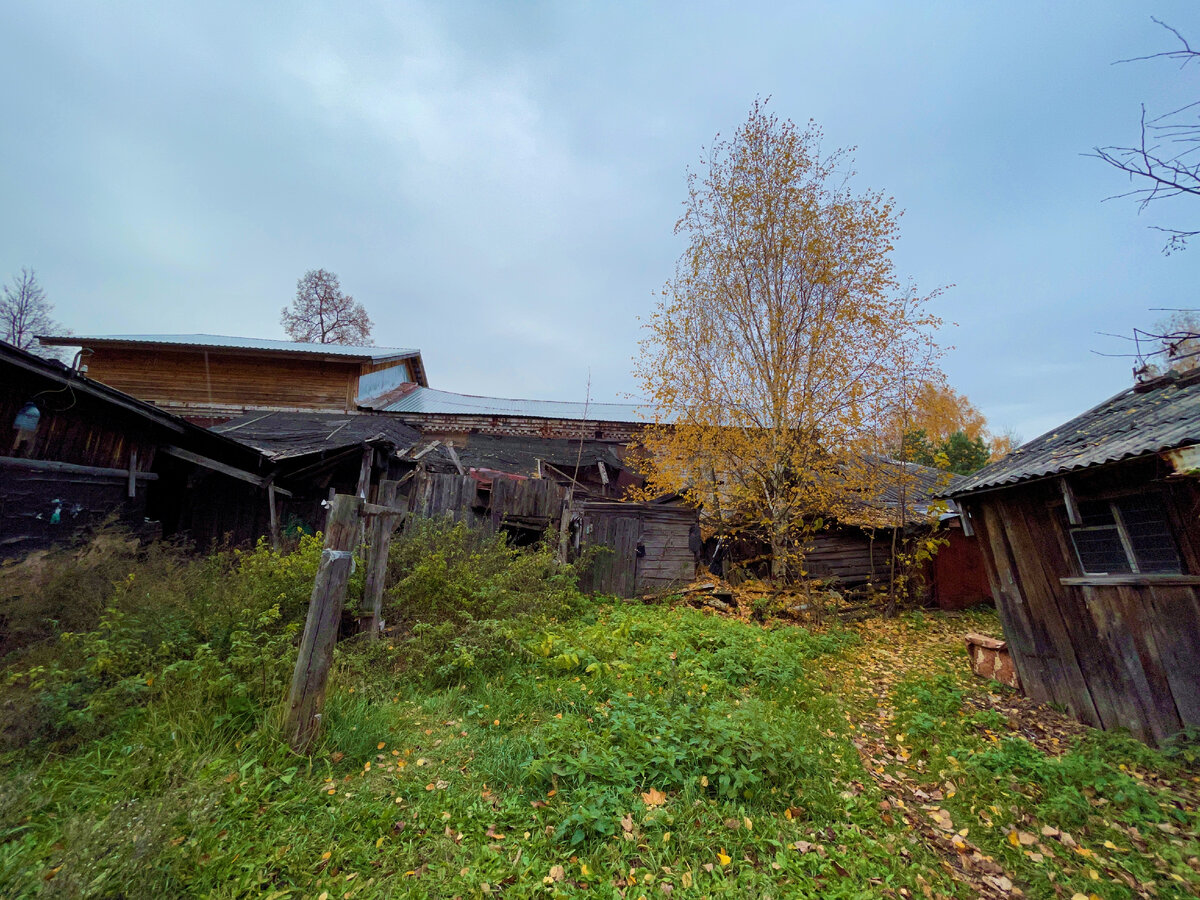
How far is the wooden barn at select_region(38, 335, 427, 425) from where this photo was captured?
63.6 ft

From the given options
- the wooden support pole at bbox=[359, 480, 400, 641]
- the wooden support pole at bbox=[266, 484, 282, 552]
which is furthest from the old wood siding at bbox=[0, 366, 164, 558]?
the wooden support pole at bbox=[359, 480, 400, 641]

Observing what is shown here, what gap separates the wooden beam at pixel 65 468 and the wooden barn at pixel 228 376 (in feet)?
39.6

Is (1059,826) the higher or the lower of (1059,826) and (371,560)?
the lower

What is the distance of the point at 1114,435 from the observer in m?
5.79

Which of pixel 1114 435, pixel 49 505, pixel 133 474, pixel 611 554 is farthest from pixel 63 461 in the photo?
pixel 1114 435

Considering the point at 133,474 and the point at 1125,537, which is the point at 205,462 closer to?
the point at 133,474

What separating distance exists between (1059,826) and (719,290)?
38.8 ft

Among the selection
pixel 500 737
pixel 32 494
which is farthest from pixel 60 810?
pixel 32 494

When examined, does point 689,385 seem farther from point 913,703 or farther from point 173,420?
point 173,420

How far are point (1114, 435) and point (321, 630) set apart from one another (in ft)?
30.0

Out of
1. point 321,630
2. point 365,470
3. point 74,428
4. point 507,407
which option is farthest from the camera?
point 507,407

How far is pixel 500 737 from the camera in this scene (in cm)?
430

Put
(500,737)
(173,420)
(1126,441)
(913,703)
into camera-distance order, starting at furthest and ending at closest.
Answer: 1. (173,420)
2. (913,703)
3. (1126,441)
4. (500,737)

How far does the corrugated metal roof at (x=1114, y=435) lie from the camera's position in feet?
16.0
